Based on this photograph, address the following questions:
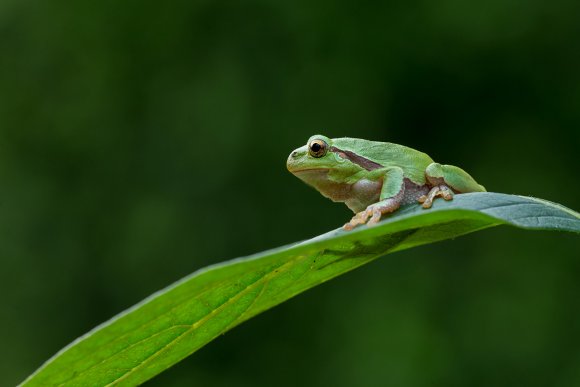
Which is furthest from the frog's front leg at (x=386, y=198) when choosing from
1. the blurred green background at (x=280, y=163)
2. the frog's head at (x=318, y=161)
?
the blurred green background at (x=280, y=163)

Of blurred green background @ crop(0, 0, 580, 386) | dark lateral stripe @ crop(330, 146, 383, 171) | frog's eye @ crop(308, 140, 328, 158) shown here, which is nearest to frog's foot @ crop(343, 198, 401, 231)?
dark lateral stripe @ crop(330, 146, 383, 171)

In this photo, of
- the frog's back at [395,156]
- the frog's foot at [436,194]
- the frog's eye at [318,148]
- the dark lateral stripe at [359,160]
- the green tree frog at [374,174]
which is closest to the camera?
the frog's foot at [436,194]

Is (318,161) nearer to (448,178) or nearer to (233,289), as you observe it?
(448,178)

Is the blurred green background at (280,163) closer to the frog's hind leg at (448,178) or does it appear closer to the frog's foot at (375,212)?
the frog's hind leg at (448,178)

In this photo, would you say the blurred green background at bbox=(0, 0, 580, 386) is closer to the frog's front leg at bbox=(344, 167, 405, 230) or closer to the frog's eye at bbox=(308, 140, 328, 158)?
the frog's eye at bbox=(308, 140, 328, 158)

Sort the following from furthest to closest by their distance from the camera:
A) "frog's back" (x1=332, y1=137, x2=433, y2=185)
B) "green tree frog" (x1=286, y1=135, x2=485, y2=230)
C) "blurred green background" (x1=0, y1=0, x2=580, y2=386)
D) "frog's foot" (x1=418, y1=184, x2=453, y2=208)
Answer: "blurred green background" (x1=0, y1=0, x2=580, y2=386) < "frog's back" (x1=332, y1=137, x2=433, y2=185) < "green tree frog" (x1=286, y1=135, x2=485, y2=230) < "frog's foot" (x1=418, y1=184, x2=453, y2=208)

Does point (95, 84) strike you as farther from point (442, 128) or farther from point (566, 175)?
point (566, 175)

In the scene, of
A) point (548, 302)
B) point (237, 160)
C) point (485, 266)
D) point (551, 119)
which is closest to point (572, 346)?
point (548, 302)
